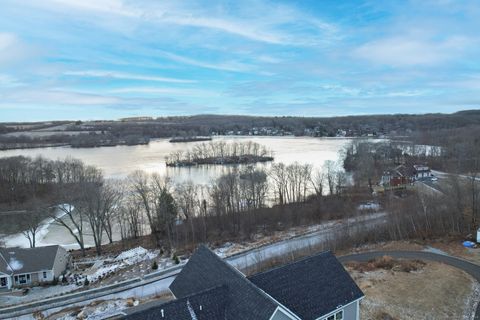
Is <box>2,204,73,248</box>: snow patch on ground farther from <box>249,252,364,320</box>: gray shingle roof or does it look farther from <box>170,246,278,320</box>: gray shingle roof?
<box>249,252,364,320</box>: gray shingle roof

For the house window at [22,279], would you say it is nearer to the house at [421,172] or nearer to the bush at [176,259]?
the bush at [176,259]

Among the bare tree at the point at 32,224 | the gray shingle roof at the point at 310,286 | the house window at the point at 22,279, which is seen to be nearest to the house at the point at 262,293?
the gray shingle roof at the point at 310,286

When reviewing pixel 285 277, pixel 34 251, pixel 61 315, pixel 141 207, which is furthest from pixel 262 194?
pixel 285 277

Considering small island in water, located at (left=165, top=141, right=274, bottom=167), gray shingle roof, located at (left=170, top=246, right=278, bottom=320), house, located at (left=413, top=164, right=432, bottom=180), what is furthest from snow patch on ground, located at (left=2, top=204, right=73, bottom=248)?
house, located at (left=413, top=164, right=432, bottom=180)

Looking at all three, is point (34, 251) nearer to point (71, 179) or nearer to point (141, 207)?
point (141, 207)

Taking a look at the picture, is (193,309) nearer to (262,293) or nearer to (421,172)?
(262,293)

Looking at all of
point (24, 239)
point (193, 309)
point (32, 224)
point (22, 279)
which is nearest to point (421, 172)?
point (32, 224)

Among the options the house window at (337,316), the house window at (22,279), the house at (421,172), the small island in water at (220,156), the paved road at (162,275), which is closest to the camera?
the house window at (337,316)
